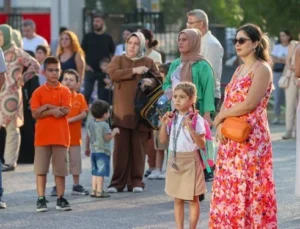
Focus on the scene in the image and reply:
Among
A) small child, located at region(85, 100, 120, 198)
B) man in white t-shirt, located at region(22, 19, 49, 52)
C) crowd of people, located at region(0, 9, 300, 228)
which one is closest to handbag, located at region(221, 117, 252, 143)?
crowd of people, located at region(0, 9, 300, 228)

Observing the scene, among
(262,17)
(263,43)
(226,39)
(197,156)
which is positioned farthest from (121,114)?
(226,39)

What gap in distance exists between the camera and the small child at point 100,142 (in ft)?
41.4

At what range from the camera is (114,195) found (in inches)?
508

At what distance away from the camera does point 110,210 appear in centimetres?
1177

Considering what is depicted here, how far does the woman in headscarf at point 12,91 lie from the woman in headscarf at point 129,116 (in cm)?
202

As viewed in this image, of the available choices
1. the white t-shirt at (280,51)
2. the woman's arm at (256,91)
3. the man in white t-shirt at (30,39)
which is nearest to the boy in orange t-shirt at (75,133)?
the woman's arm at (256,91)

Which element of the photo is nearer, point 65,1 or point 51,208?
point 51,208

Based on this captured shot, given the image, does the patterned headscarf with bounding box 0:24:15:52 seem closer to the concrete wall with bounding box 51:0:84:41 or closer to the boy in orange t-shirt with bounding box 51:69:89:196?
the boy in orange t-shirt with bounding box 51:69:89:196

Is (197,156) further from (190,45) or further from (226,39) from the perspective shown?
(226,39)

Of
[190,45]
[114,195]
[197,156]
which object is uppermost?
[190,45]

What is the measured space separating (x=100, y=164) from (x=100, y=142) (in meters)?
0.24

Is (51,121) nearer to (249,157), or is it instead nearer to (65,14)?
(249,157)

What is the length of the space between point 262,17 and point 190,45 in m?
15.2

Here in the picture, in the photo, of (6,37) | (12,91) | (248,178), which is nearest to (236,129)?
(248,178)
